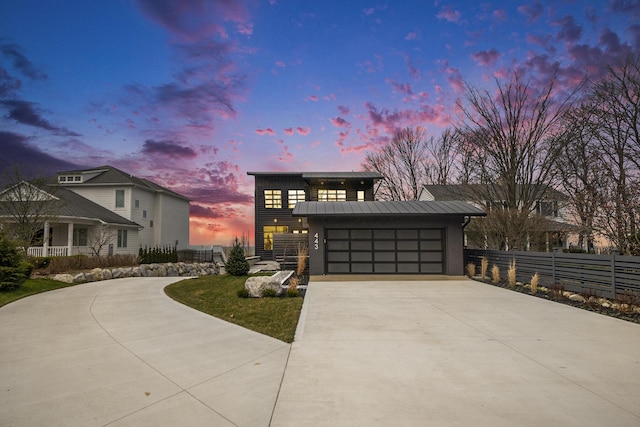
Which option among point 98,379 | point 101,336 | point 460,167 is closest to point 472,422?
point 98,379

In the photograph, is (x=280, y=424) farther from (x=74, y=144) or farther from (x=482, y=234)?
(x=74, y=144)

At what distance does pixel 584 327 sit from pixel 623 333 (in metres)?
0.55

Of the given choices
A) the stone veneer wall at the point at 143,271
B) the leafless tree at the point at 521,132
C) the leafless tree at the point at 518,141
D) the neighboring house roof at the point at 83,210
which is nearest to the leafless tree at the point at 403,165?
the leafless tree at the point at 518,141

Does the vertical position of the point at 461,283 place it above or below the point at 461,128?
below

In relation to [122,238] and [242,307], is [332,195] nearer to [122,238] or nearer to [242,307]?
[122,238]

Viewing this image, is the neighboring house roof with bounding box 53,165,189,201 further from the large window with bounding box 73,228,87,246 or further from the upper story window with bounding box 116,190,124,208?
the large window with bounding box 73,228,87,246

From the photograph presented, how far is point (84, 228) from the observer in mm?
21516

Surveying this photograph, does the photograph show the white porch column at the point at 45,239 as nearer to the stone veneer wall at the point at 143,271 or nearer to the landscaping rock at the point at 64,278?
the stone veneer wall at the point at 143,271

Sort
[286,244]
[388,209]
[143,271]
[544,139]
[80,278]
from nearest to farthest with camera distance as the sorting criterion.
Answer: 1. [80,278]
2. [388,209]
3. [544,139]
4. [143,271]
5. [286,244]

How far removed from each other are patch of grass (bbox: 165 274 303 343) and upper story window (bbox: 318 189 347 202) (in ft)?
45.3

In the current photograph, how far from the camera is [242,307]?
810cm

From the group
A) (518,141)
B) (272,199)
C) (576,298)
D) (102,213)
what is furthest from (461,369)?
(102,213)

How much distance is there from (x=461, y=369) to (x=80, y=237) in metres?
24.9

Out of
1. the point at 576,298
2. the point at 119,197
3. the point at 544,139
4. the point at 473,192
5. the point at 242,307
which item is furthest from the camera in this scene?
the point at 119,197
